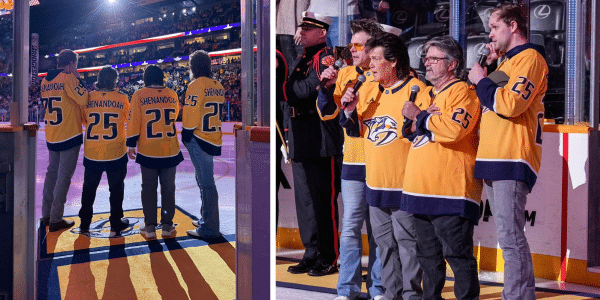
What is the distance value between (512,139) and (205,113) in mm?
1357

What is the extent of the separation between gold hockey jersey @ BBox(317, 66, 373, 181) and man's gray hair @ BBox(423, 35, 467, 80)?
293 mm

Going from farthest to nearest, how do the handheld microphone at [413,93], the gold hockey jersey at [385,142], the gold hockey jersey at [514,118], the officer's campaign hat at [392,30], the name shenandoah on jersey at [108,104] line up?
the name shenandoah on jersey at [108,104] → the officer's campaign hat at [392,30] → the gold hockey jersey at [385,142] → the handheld microphone at [413,93] → the gold hockey jersey at [514,118]

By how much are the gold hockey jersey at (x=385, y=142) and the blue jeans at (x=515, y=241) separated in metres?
0.34

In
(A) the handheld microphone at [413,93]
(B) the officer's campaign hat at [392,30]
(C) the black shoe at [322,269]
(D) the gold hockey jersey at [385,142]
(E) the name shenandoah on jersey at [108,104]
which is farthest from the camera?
(E) the name shenandoah on jersey at [108,104]

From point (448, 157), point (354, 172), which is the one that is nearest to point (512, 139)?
point (448, 157)

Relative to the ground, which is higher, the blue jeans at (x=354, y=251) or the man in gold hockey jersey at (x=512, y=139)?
the man in gold hockey jersey at (x=512, y=139)

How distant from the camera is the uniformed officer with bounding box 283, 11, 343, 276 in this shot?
2080mm

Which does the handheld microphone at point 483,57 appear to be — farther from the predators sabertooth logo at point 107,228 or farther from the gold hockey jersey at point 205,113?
the predators sabertooth logo at point 107,228

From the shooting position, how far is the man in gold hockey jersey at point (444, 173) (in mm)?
1592

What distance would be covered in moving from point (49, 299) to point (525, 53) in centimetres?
205

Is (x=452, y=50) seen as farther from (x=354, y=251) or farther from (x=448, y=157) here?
(x=354, y=251)

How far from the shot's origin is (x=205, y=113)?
7.63 ft

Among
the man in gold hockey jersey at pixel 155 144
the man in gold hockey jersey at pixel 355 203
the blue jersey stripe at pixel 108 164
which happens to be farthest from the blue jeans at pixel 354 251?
the blue jersey stripe at pixel 108 164

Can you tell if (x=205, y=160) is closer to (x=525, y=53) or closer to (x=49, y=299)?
(x=49, y=299)
